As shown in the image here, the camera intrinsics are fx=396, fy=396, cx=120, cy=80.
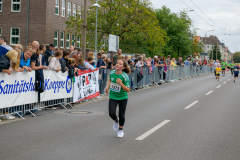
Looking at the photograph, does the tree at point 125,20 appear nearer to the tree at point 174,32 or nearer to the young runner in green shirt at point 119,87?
the tree at point 174,32

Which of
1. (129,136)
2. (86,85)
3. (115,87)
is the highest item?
(115,87)

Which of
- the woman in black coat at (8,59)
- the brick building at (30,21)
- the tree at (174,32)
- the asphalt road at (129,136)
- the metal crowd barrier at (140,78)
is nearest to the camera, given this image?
the asphalt road at (129,136)

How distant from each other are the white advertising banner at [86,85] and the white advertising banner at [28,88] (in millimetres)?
478

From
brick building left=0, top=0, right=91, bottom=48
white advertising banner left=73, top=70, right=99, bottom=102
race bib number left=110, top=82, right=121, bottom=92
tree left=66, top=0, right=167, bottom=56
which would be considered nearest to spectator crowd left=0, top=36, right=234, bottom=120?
white advertising banner left=73, top=70, right=99, bottom=102

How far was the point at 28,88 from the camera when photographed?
1097 centimetres

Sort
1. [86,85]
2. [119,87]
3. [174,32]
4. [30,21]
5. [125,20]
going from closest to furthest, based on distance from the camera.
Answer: [119,87]
[86,85]
[125,20]
[30,21]
[174,32]

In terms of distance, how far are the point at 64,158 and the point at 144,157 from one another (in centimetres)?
124

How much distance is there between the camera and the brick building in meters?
42.2

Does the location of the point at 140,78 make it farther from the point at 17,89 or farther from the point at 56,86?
the point at 17,89

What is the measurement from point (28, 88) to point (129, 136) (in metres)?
4.08

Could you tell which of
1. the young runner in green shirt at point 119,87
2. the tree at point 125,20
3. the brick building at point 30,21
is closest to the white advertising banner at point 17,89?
the young runner in green shirt at point 119,87

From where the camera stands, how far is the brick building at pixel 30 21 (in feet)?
138

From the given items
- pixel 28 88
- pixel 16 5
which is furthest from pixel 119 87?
pixel 16 5

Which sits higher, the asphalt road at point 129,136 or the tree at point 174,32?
the tree at point 174,32
